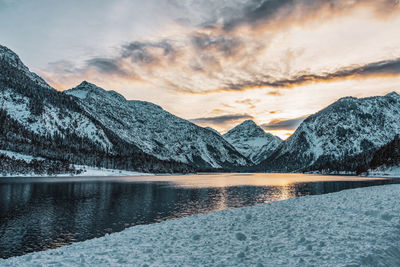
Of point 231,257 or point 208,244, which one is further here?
point 208,244

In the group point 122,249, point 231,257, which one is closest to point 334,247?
point 231,257

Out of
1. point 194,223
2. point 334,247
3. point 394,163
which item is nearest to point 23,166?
point 194,223

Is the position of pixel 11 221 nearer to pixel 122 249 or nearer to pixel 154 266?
pixel 122 249

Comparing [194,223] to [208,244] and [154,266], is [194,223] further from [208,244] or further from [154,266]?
[154,266]

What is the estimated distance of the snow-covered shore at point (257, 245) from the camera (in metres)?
14.0

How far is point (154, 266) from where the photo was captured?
14633 mm

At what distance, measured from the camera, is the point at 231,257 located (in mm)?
15102

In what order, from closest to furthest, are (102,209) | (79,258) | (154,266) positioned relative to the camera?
(154,266) < (79,258) < (102,209)

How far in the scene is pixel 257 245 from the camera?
17000mm

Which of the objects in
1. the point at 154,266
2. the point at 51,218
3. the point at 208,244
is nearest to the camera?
the point at 154,266

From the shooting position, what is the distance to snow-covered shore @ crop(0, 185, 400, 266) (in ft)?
46.0

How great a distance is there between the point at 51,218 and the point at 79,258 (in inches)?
1166

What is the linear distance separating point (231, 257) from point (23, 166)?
22671cm

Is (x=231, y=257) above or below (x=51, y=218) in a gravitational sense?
above
